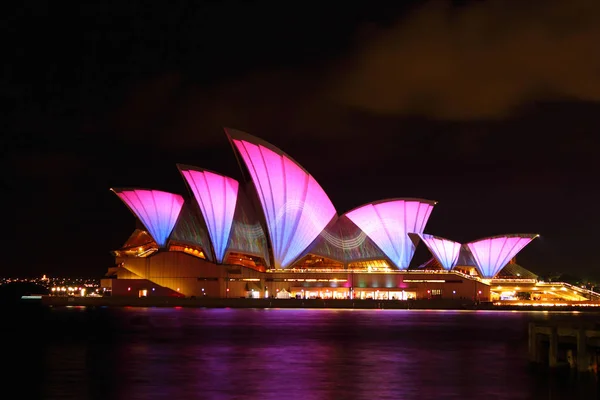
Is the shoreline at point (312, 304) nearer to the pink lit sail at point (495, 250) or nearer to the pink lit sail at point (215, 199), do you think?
the pink lit sail at point (215, 199)

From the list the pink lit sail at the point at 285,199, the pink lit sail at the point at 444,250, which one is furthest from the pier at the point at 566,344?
the pink lit sail at the point at 444,250

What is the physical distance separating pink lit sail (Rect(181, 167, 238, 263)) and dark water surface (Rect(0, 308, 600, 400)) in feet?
110

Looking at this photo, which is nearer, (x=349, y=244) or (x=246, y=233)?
(x=246, y=233)

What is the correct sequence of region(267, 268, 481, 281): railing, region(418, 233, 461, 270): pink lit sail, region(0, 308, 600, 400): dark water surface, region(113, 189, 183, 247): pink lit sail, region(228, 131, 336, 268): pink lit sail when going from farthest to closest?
Result: region(418, 233, 461, 270): pink lit sail
region(267, 268, 481, 281): railing
region(113, 189, 183, 247): pink lit sail
region(228, 131, 336, 268): pink lit sail
region(0, 308, 600, 400): dark water surface

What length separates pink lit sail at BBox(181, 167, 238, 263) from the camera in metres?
88.2

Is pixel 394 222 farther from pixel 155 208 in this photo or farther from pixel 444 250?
pixel 155 208

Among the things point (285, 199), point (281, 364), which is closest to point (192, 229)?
point (285, 199)

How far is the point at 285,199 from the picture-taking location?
3639 inches

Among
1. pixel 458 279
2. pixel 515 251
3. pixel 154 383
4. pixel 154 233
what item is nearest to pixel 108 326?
pixel 154 383

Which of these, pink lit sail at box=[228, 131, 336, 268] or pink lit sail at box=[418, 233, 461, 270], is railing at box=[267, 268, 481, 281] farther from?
pink lit sail at box=[418, 233, 461, 270]

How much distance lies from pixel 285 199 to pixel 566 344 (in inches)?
2485

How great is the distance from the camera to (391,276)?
345ft

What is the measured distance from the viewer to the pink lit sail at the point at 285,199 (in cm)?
8712

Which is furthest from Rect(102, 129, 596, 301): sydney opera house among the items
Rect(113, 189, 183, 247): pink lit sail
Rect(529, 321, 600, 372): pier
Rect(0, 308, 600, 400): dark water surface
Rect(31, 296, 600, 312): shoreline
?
Rect(529, 321, 600, 372): pier
